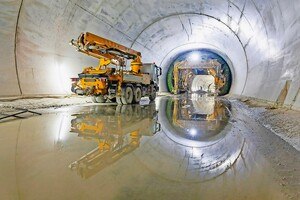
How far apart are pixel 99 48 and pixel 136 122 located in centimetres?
424

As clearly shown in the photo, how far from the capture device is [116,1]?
355 inches

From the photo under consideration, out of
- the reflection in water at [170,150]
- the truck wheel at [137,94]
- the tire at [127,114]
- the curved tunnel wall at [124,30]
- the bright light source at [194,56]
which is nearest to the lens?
the reflection in water at [170,150]

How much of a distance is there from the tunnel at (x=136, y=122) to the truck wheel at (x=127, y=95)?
6 cm

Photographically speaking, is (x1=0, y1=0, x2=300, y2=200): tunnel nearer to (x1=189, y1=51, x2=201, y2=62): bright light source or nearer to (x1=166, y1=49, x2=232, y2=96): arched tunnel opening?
(x1=166, y1=49, x2=232, y2=96): arched tunnel opening

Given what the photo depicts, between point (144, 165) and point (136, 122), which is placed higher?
point (144, 165)

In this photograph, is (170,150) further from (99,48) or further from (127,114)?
(99,48)

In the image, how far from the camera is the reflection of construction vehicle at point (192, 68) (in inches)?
771

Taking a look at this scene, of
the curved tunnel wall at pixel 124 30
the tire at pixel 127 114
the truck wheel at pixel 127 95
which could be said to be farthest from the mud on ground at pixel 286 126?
the truck wheel at pixel 127 95

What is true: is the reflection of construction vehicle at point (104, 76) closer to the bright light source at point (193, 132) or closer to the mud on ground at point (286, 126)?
the bright light source at point (193, 132)

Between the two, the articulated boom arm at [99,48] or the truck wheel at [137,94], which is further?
the truck wheel at [137,94]

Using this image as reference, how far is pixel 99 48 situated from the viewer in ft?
25.9

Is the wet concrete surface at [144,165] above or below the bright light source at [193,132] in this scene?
above

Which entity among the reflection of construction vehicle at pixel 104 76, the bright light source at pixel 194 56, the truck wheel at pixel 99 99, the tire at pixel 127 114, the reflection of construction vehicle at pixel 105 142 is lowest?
the truck wheel at pixel 99 99

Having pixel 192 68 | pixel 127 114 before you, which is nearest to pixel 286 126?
pixel 127 114
